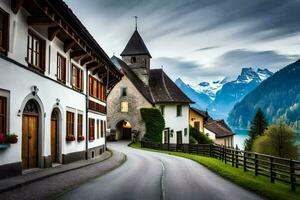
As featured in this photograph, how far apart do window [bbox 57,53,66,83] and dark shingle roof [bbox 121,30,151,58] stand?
43447 millimetres

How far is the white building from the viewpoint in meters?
13.4

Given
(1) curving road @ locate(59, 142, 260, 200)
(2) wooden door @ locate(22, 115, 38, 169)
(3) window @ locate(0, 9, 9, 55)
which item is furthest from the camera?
(2) wooden door @ locate(22, 115, 38, 169)

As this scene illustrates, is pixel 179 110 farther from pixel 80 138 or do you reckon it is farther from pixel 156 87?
pixel 80 138

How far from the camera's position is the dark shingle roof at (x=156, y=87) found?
187 feet

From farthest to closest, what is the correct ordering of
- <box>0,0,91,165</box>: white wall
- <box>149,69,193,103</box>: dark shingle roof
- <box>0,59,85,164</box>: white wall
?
1. <box>149,69,193,103</box>: dark shingle roof
2. <box>0,0,91,165</box>: white wall
3. <box>0,59,85,164</box>: white wall

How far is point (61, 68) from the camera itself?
20.7m

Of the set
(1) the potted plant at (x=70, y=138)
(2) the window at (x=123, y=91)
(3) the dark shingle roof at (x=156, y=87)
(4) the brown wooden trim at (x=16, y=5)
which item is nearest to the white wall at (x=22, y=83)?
(4) the brown wooden trim at (x=16, y=5)

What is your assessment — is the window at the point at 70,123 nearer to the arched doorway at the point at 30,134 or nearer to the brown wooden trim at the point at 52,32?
the arched doorway at the point at 30,134

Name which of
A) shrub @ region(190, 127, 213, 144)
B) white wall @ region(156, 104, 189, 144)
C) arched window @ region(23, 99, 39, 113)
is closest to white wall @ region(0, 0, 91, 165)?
arched window @ region(23, 99, 39, 113)

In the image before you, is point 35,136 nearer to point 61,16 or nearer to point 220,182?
point 61,16

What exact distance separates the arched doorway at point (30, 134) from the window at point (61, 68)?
11.3ft

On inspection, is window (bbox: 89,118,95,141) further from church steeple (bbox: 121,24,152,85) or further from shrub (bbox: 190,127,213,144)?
shrub (bbox: 190,127,213,144)

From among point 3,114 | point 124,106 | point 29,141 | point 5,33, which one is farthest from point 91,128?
point 124,106

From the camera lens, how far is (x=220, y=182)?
16859 mm
